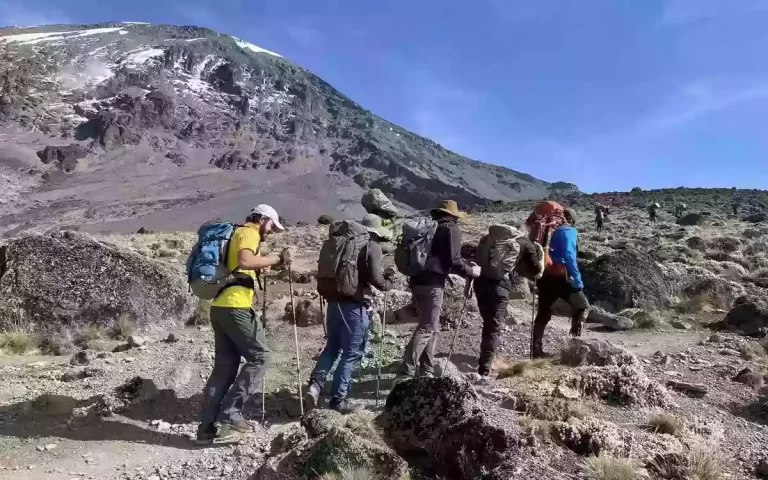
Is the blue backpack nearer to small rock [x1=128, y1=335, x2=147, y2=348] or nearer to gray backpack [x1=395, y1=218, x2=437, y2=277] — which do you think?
gray backpack [x1=395, y1=218, x2=437, y2=277]

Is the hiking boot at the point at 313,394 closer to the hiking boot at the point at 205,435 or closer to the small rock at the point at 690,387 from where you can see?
the hiking boot at the point at 205,435

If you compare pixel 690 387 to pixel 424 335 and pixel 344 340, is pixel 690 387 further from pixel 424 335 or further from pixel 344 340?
pixel 344 340

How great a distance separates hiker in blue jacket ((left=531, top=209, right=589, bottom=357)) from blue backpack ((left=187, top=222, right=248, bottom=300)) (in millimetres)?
3166

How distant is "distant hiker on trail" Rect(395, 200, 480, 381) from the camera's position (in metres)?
4.98

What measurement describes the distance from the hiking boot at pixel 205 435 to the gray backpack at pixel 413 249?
6.18 feet

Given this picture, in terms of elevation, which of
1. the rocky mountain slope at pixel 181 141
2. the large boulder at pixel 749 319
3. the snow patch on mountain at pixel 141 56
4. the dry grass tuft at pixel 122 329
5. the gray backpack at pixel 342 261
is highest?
the snow patch on mountain at pixel 141 56

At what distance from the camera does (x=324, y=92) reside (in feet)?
469

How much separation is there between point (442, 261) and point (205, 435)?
2.26 metres

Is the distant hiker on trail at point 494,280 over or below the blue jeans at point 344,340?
over

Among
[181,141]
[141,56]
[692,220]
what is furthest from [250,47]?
[692,220]

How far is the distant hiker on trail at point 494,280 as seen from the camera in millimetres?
5309

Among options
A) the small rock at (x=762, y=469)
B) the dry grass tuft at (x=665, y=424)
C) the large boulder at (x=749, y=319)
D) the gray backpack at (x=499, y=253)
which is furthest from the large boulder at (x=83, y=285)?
the large boulder at (x=749, y=319)

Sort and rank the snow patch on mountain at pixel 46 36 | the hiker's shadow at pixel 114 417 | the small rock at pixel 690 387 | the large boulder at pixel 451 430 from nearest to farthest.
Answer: the large boulder at pixel 451 430, the hiker's shadow at pixel 114 417, the small rock at pixel 690 387, the snow patch on mountain at pixel 46 36

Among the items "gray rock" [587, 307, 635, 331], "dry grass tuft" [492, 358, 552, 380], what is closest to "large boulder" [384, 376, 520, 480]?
"dry grass tuft" [492, 358, 552, 380]
